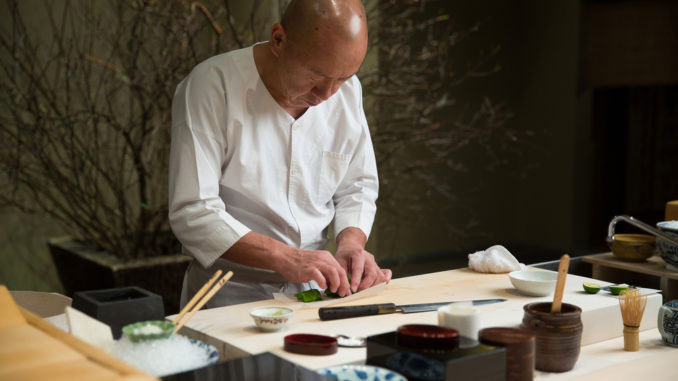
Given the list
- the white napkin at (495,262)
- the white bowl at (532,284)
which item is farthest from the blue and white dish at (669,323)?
the white napkin at (495,262)

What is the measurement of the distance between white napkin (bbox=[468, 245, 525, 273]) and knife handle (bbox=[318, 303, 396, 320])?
53 centimetres

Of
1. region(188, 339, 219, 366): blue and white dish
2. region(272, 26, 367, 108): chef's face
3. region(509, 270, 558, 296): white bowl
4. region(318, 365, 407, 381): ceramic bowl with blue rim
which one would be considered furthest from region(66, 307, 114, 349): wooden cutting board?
region(509, 270, 558, 296): white bowl

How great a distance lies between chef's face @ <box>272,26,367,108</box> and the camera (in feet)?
6.27

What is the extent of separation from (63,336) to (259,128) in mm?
1108

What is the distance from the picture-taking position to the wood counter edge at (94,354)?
101cm

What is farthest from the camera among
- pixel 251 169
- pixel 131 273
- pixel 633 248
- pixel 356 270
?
pixel 131 273

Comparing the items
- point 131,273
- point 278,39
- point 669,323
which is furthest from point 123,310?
point 131,273

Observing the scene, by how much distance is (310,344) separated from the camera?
4.70 ft

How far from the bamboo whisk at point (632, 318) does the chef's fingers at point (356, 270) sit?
26.3 inches

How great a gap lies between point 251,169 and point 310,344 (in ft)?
2.77

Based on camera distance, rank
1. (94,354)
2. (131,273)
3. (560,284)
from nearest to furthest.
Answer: (94,354) < (560,284) < (131,273)

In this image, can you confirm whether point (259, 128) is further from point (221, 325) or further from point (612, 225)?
point (612, 225)

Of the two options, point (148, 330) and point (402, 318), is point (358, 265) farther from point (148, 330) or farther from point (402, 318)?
point (148, 330)

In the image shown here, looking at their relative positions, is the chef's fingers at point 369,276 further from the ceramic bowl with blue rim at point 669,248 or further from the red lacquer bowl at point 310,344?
the ceramic bowl with blue rim at point 669,248
